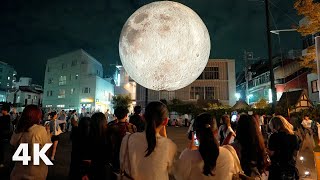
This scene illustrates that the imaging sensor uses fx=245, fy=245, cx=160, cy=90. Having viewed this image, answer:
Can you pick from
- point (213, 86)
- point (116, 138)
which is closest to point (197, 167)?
point (116, 138)

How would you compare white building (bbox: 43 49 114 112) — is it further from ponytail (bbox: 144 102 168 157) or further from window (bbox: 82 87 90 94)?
ponytail (bbox: 144 102 168 157)

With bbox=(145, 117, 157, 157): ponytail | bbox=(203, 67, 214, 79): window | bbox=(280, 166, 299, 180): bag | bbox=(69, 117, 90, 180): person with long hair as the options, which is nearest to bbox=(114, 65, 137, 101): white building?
bbox=(203, 67, 214, 79): window

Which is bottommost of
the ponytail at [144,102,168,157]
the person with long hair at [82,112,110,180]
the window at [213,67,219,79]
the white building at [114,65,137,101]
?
the person with long hair at [82,112,110,180]

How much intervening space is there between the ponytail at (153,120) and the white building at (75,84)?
3504 cm

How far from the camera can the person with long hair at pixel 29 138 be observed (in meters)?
3.47

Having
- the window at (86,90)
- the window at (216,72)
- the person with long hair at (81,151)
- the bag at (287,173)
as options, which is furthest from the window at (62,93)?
the bag at (287,173)

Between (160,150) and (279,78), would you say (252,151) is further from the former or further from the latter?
(279,78)

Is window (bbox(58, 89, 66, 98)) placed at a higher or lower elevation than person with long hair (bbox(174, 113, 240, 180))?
higher

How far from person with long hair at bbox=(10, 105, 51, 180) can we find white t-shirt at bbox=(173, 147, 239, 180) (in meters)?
2.16

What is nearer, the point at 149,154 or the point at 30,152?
the point at 149,154

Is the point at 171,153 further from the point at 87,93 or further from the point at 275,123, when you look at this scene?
the point at 87,93

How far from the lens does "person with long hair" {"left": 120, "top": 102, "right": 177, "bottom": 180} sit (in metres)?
2.54

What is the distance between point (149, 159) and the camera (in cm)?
254

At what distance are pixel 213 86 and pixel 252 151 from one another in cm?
3392
